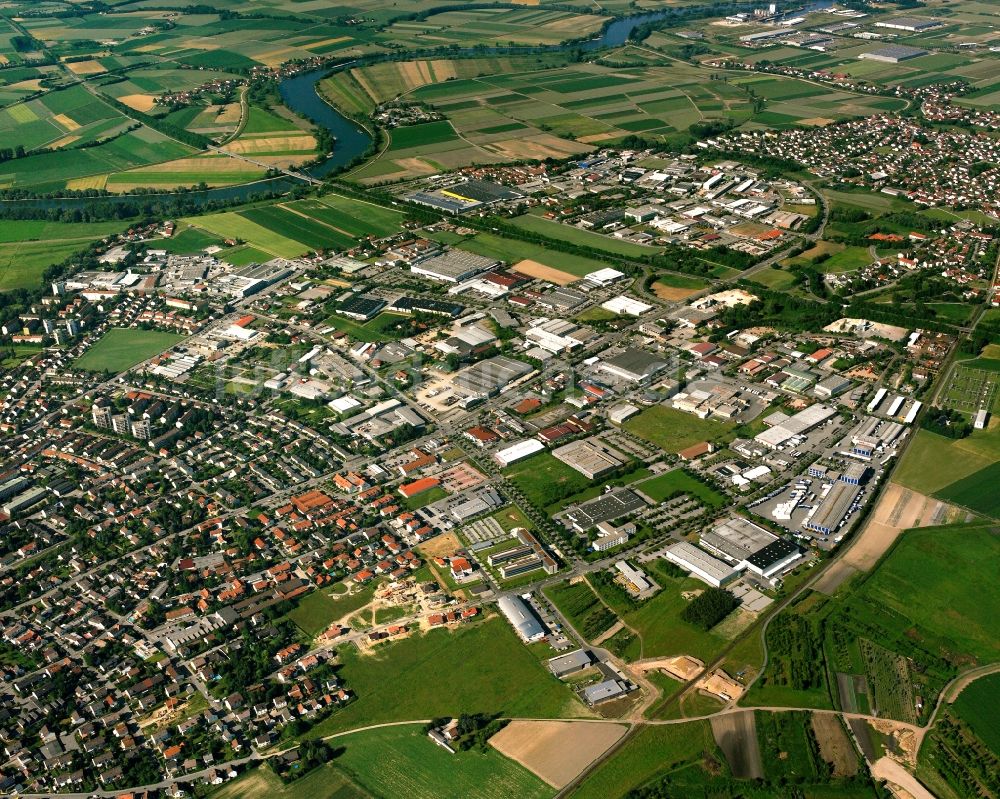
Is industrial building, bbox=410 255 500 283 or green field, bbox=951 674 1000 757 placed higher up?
industrial building, bbox=410 255 500 283

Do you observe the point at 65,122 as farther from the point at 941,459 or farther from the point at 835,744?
the point at 835,744

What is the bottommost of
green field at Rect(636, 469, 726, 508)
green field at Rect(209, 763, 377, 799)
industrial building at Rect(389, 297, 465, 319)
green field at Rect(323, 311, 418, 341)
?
green field at Rect(209, 763, 377, 799)

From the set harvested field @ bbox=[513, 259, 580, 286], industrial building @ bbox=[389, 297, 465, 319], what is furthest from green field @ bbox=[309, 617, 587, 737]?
harvested field @ bbox=[513, 259, 580, 286]

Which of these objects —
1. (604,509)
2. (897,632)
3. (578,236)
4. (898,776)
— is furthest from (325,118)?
(898,776)

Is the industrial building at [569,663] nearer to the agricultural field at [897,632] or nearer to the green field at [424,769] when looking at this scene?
the green field at [424,769]

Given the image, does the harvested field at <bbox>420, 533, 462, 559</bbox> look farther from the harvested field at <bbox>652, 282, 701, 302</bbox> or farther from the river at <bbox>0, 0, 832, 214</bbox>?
the river at <bbox>0, 0, 832, 214</bbox>

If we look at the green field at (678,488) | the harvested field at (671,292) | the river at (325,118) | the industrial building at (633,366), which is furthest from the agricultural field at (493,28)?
the green field at (678,488)
